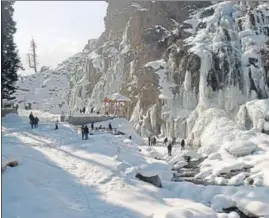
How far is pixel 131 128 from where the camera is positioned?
4409cm

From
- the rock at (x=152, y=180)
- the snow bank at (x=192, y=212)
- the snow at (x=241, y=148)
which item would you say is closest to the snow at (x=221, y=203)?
the snow bank at (x=192, y=212)

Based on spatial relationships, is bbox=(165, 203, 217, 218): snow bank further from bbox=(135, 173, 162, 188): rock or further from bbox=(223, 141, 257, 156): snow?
bbox=(223, 141, 257, 156): snow

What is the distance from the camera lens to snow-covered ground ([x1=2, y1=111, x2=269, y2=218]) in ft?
54.2

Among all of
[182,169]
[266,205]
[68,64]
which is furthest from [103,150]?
[68,64]

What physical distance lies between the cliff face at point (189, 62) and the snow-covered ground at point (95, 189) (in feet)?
45.1

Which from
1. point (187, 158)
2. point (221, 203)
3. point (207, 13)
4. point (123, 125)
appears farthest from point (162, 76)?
point (221, 203)

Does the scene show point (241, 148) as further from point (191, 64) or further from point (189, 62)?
point (189, 62)

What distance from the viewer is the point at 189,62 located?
137 ft

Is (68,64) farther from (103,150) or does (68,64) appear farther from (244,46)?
(103,150)

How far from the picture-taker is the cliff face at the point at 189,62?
39062mm

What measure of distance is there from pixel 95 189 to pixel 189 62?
2474 centimetres

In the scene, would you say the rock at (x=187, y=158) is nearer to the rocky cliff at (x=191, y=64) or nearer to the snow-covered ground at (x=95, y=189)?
the snow-covered ground at (x=95, y=189)

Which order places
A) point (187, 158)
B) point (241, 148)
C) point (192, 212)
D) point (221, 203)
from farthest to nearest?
point (187, 158) < point (241, 148) < point (221, 203) < point (192, 212)

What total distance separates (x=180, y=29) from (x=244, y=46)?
8.70m
